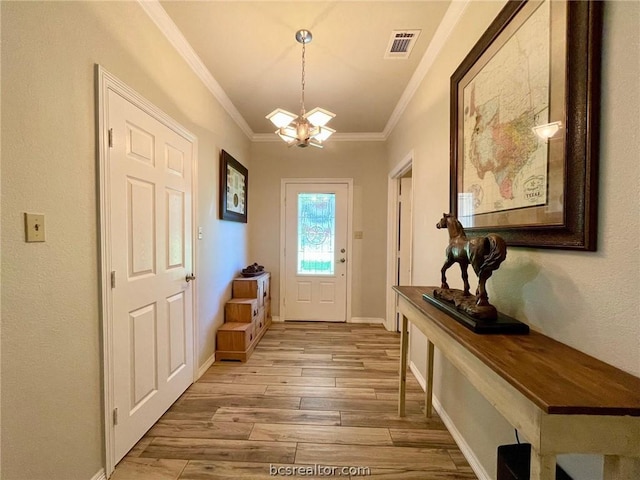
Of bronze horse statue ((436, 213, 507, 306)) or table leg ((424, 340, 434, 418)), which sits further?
table leg ((424, 340, 434, 418))

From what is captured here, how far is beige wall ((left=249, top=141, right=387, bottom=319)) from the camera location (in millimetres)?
3895

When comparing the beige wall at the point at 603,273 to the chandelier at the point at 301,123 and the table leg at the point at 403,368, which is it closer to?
the table leg at the point at 403,368

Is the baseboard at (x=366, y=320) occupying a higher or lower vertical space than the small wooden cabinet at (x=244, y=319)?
lower

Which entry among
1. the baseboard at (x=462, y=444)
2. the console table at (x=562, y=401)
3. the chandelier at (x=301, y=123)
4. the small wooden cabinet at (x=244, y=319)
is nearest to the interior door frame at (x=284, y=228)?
the small wooden cabinet at (x=244, y=319)

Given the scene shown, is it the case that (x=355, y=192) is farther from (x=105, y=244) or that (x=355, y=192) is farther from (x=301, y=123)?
(x=105, y=244)

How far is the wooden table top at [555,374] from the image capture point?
569 millimetres

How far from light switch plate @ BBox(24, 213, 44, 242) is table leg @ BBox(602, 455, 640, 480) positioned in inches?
75.2

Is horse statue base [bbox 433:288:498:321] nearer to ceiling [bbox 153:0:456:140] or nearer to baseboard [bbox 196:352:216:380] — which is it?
ceiling [bbox 153:0:456:140]

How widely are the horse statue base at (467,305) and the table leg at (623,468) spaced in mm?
452

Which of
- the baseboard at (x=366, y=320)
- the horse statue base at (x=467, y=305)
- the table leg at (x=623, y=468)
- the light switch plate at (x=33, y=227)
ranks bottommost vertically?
the baseboard at (x=366, y=320)

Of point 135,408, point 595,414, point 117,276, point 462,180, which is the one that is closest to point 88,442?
point 135,408

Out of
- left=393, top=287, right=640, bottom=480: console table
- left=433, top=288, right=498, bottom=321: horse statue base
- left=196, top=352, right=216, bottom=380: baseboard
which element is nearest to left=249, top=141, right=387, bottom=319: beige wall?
left=196, top=352, right=216, bottom=380: baseboard

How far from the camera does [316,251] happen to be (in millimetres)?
3982

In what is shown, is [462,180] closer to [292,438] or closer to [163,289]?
[292,438]
